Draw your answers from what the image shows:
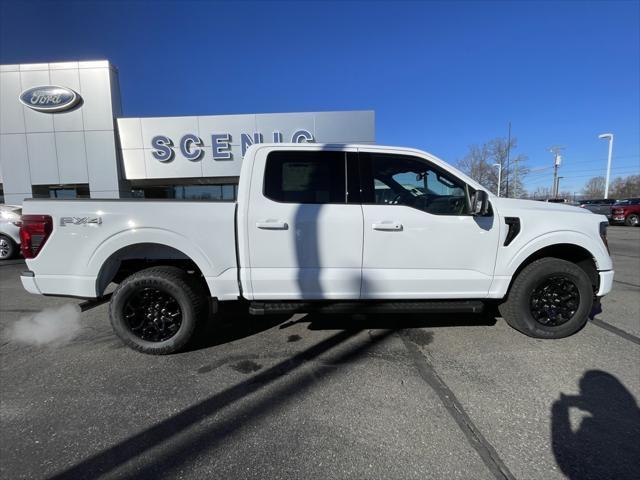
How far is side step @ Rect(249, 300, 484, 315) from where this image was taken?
3484 mm

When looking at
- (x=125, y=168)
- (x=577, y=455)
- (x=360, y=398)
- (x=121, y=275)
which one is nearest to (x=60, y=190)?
(x=125, y=168)

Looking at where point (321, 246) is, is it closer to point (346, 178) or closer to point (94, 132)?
point (346, 178)

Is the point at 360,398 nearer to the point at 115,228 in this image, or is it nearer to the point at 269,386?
the point at 269,386

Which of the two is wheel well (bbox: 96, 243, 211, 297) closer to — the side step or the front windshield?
the side step

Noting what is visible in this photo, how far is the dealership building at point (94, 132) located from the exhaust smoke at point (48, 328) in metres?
13.7

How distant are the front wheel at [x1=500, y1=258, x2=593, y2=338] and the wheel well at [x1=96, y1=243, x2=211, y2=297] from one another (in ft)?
10.8

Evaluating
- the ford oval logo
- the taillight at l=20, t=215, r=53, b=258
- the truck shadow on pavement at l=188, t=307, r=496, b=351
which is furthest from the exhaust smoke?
the ford oval logo

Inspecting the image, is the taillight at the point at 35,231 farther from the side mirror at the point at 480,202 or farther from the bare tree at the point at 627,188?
the bare tree at the point at 627,188

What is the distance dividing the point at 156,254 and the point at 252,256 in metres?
1.16

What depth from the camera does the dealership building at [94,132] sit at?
56.5 feet

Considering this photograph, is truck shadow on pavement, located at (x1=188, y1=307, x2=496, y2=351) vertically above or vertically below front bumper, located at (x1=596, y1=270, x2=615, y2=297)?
below

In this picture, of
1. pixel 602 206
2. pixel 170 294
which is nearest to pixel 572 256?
pixel 170 294

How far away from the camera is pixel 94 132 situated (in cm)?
1759

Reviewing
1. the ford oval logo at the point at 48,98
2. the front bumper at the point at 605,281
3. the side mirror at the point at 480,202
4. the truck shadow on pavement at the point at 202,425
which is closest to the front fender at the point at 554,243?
the front bumper at the point at 605,281
